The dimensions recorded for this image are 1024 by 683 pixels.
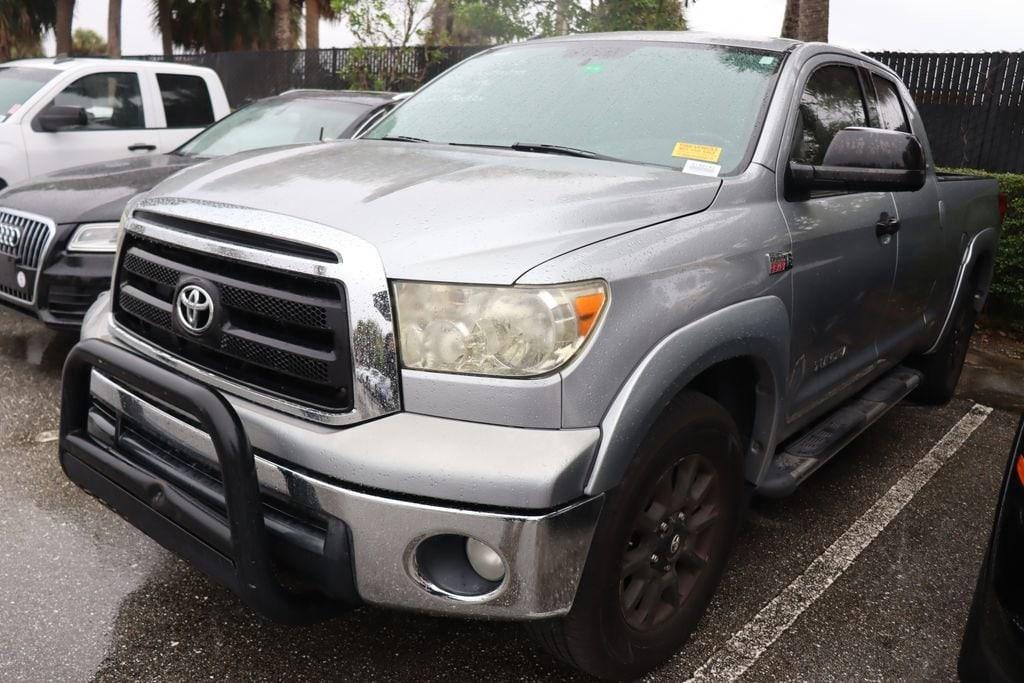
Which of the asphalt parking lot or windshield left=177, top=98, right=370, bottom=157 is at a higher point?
windshield left=177, top=98, right=370, bottom=157

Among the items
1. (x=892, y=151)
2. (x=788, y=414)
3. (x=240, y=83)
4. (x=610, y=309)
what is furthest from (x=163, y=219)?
(x=240, y=83)

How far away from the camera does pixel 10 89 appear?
25.5 feet

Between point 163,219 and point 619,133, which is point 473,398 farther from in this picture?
point 619,133

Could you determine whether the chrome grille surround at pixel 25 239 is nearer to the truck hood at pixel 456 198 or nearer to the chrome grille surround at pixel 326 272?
the truck hood at pixel 456 198

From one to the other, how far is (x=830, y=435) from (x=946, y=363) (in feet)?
6.51

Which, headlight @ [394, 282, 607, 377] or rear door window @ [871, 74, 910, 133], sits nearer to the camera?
headlight @ [394, 282, 607, 377]

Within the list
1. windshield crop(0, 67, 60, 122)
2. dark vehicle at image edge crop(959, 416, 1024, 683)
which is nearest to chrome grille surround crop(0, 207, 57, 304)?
windshield crop(0, 67, 60, 122)

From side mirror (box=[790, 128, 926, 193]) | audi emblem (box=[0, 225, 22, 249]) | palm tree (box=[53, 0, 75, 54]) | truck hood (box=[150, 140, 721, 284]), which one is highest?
palm tree (box=[53, 0, 75, 54])

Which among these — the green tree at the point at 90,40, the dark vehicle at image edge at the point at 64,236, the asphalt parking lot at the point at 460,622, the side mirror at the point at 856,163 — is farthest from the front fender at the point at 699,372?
the green tree at the point at 90,40

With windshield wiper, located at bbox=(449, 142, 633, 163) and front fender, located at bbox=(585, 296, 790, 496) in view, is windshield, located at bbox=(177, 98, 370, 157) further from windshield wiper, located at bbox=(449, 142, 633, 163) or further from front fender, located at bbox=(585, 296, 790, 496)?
front fender, located at bbox=(585, 296, 790, 496)

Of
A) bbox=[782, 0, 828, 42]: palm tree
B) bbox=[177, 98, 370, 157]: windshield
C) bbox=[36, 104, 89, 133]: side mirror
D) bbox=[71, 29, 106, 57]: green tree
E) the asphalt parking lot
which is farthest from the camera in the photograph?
bbox=[71, 29, 106, 57]: green tree

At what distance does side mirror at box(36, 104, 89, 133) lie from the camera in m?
7.09

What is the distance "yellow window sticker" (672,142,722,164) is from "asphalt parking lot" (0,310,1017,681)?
146 centimetres

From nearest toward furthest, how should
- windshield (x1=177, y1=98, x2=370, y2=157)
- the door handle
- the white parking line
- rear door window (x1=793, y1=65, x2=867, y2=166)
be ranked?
the white parking line, rear door window (x1=793, y1=65, x2=867, y2=166), the door handle, windshield (x1=177, y1=98, x2=370, y2=157)
